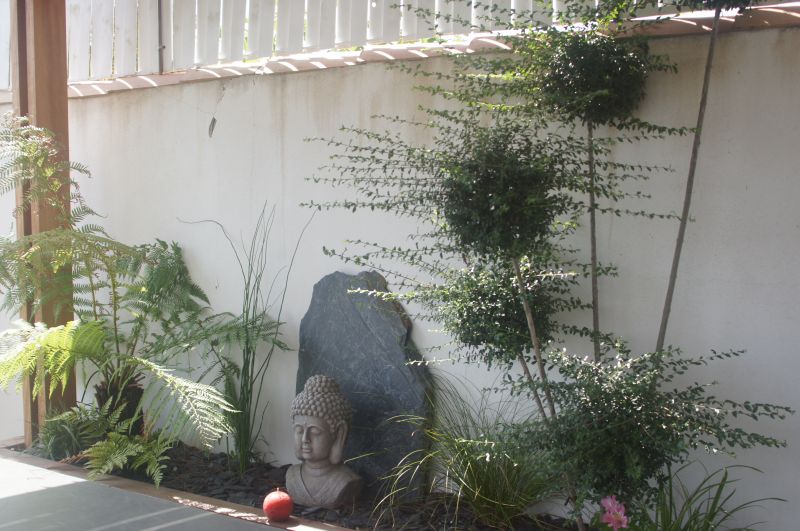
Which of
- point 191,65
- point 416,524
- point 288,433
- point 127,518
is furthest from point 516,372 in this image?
point 191,65

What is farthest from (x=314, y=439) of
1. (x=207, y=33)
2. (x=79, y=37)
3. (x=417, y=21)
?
(x=79, y=37)

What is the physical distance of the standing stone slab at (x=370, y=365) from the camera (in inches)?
152

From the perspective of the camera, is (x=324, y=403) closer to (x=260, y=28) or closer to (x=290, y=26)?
(x=290, y=26)

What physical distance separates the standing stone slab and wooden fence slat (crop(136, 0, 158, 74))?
2021 millimetres

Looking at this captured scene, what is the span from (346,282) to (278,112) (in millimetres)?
1111

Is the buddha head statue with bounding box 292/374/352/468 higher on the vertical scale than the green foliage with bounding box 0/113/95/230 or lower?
lower

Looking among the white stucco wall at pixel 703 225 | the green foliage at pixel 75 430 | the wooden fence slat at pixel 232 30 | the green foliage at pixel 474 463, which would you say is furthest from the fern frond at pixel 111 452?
the wooden fence slat at pixel 232 30

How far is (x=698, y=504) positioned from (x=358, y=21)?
2802mm

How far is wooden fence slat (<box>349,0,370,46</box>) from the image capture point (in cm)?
420

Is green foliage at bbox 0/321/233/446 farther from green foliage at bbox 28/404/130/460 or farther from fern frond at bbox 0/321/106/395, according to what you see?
green foliage at bbox 28/404/130/460

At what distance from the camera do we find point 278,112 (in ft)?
15.0

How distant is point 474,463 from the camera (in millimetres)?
3443

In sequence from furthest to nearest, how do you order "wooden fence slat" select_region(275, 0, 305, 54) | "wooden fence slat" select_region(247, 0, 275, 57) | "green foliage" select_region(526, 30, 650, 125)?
1. "wooden fence slat" select_region(247, 0, 275, 57)
2. "wooden fence slat" select_region(275, 0, 305, 54)
3. "green foliage" select_region(526, 30, 650, 125)

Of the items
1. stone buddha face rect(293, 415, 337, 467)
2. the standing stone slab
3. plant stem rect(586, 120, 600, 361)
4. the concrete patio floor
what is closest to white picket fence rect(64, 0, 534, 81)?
plant stem rect(586, 120, 600, 361)
